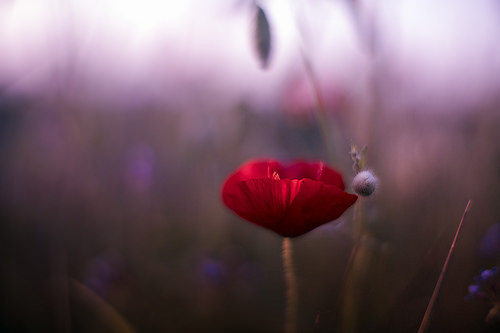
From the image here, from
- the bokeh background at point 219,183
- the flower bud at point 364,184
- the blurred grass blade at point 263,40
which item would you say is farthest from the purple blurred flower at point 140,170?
the flower bud at point 364,184

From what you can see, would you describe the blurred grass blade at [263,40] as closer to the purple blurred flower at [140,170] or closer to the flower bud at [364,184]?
the flower bud at [364,184]

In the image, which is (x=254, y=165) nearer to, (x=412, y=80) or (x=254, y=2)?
(x=254, y=2)

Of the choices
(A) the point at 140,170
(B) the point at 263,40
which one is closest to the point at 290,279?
(B) the point at 263,40

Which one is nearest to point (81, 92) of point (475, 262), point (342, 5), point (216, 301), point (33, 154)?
point (33, 154)

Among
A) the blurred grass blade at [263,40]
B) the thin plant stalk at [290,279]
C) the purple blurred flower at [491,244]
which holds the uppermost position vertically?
the blurred grass blade at [263,40]

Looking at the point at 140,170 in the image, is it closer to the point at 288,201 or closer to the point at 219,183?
the point at 219,183

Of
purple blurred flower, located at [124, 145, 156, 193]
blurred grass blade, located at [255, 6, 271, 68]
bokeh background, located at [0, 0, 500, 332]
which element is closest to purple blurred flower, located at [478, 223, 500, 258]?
bokeh background, located at [0, 0, 500, 332]

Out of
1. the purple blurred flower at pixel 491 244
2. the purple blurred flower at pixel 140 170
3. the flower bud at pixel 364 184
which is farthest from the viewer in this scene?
the purple blurred flower at pixel 140 170
